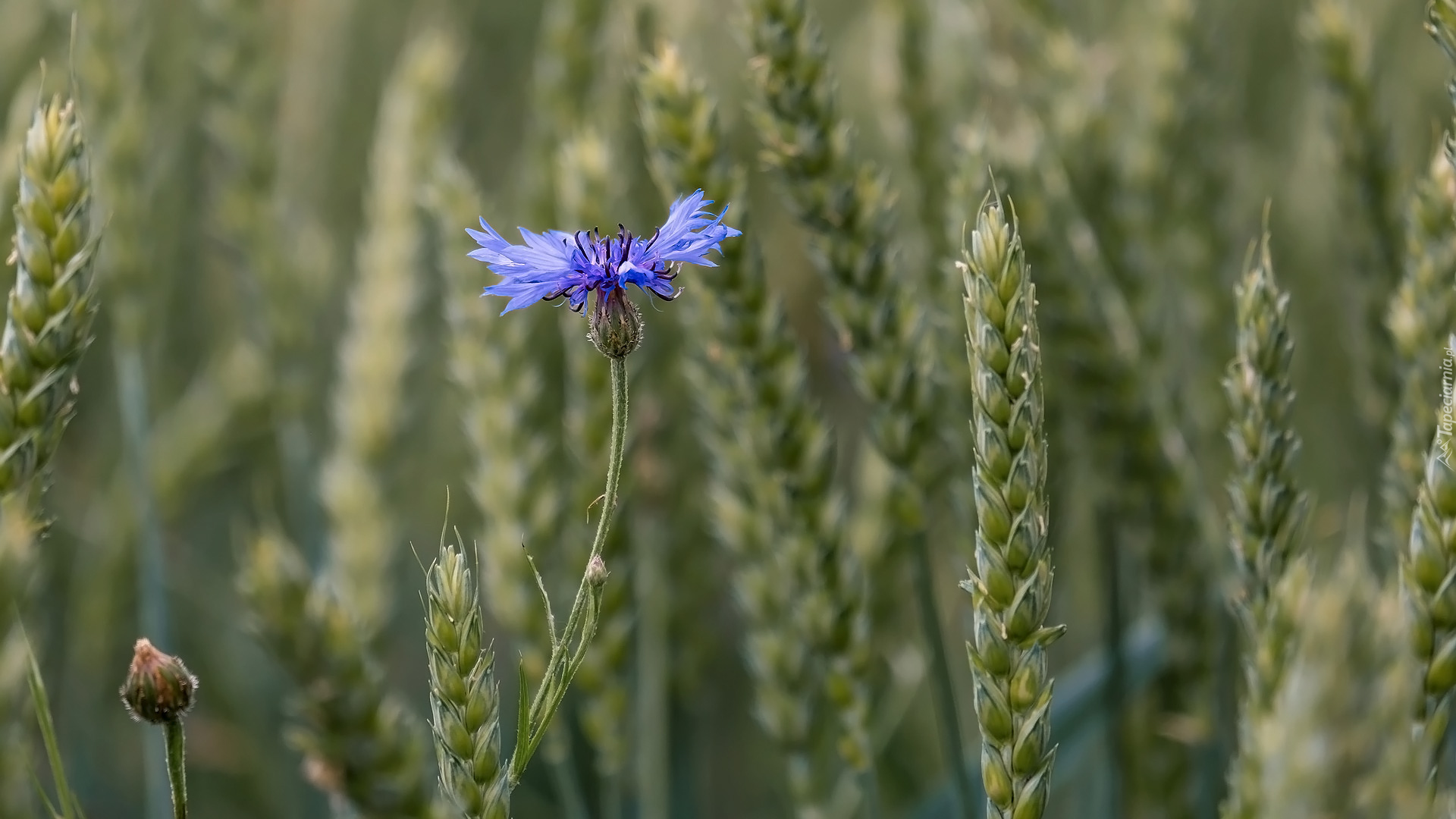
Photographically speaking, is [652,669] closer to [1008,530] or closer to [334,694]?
[334,694]

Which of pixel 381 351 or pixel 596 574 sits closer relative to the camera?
pixel 596 574

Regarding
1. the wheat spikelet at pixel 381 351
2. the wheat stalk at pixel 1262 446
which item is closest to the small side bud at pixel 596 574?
the wheat stalk at pixel 1262 446

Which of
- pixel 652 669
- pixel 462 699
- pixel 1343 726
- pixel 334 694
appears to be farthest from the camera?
pixel 652 669

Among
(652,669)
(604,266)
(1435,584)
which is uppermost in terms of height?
(604,266)

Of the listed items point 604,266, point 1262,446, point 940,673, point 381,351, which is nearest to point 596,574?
point 604,266

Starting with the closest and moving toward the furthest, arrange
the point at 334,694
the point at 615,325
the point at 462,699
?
the point at 462,699 < the point at 615,325 < the point at 334,694

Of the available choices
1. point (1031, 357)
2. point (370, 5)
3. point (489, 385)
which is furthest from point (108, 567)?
point (370, 5)

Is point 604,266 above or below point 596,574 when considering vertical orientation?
above
